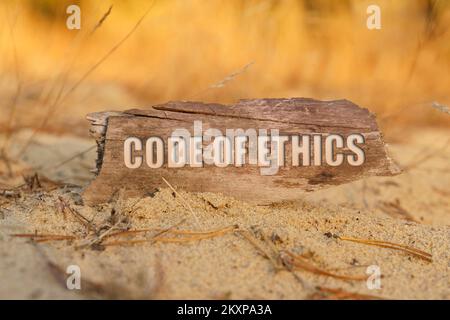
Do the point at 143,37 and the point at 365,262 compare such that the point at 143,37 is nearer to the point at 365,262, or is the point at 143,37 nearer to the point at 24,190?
the point at 24,190

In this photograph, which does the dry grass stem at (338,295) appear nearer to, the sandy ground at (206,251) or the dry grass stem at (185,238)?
the sandy ground at (206,251)

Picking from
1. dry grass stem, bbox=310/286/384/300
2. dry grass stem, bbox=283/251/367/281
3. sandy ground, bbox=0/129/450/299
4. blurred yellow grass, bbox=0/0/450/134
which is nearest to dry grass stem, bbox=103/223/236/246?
sandy ground, bbox=0/129/450/299

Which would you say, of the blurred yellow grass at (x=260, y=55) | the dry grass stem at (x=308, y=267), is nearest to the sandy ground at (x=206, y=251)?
the dry grass stem at (x=308, y=267)

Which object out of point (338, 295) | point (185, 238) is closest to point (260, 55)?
point (185, 238)

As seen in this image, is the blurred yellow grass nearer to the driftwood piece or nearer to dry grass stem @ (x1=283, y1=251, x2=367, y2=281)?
the driftwood piece

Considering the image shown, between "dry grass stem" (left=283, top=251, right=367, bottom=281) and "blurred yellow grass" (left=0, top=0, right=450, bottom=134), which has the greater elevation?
"blurred yellow grass" (left=0, top=0, right=450, bottom=134)
